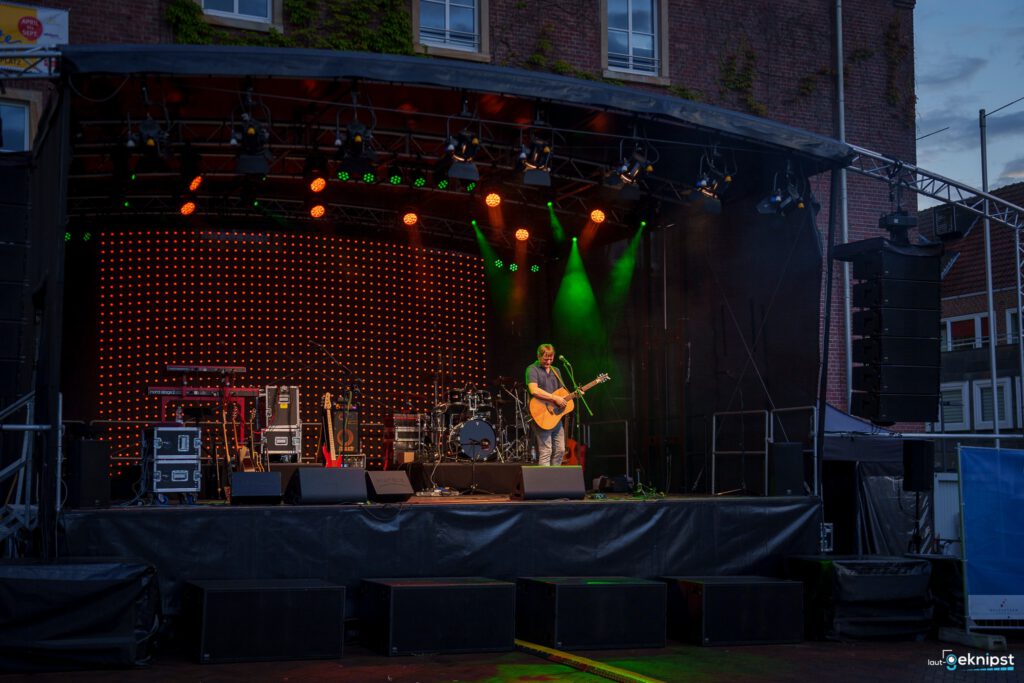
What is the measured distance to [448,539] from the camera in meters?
9.91

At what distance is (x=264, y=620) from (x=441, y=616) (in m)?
1.39

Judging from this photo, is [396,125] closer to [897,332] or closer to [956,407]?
[897,332]

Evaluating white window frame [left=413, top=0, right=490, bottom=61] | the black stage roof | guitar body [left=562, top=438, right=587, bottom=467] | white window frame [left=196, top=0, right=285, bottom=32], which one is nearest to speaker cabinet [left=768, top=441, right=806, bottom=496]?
the black stage roof

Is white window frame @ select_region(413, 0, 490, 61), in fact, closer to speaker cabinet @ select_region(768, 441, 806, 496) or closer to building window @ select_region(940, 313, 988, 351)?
speaker cabinet @ select_region(768, 441, 806, 496)

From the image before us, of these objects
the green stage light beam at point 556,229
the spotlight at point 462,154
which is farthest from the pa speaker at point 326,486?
the green stage light beam at point 556,229

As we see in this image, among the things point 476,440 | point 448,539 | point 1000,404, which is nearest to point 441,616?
point 448,539

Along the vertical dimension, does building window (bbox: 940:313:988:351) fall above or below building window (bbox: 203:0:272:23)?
below

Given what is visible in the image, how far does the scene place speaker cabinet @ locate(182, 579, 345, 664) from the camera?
27.1ft

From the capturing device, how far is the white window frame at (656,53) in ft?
57.7

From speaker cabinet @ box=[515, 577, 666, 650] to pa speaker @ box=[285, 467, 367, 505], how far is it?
5.80ft

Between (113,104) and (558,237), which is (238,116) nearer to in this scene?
(113,104)

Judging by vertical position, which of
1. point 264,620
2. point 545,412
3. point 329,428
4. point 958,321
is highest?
point 958,321

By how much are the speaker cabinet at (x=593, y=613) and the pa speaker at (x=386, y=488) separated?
162 cm

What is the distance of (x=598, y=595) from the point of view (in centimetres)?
924
